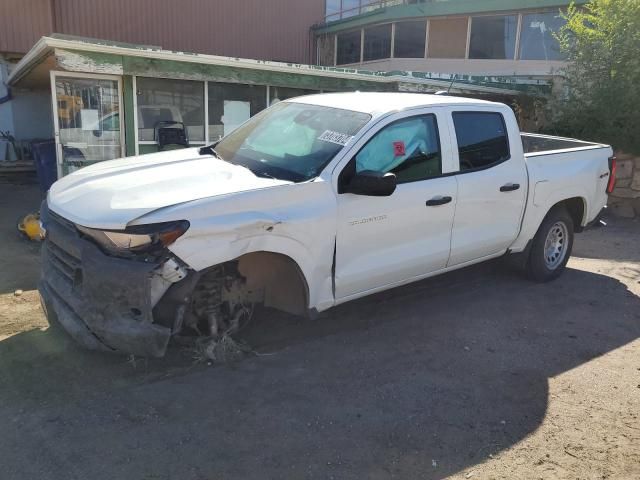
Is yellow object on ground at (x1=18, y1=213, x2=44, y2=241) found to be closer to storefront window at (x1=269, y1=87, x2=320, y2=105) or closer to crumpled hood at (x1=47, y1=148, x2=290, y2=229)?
crumpled hood at (x1=47, y1=148, x2=290, y2=229)

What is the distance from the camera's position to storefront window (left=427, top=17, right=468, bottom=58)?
18.9 metres

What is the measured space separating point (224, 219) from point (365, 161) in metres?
1.25

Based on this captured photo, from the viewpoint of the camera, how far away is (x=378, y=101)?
4.55 meters

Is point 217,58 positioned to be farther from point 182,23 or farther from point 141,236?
point 182,23

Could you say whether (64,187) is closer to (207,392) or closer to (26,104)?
(207,392)

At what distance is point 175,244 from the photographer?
10.5ft

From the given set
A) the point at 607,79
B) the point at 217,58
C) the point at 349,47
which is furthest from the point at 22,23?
the point at 607,79

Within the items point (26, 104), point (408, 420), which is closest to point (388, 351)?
point (408, 420)

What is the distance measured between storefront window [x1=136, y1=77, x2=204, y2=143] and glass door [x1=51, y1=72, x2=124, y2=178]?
40 cm

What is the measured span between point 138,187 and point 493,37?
17636 mm

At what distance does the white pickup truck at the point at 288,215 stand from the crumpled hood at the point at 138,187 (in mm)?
15

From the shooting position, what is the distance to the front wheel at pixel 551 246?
19.0ft

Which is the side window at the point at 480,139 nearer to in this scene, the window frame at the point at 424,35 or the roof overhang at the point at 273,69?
the roof overhang at the point at 273,69

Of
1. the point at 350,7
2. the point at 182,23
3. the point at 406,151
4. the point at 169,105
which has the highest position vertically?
the point at 350,7
